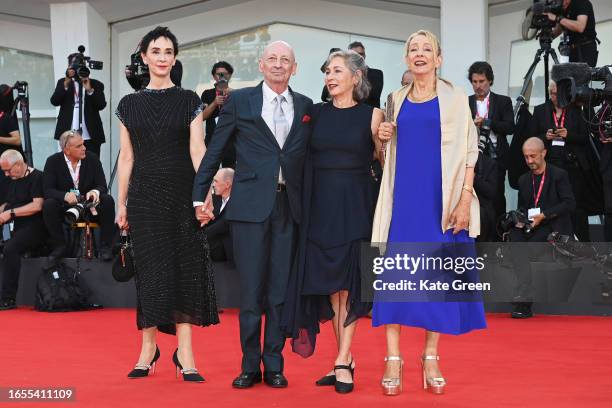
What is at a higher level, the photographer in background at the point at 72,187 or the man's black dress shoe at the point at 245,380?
the photographer in background at the point at 72,187

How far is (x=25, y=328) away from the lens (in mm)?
7559

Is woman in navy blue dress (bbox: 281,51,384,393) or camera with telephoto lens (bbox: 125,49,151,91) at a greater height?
camera with telephoto lens (bbox: 125,49,151,91)

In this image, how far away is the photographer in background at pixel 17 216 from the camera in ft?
30.2

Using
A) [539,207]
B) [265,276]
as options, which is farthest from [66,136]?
[265,276]

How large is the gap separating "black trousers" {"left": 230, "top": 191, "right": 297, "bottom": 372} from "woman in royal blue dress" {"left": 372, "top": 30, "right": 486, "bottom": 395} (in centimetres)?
43

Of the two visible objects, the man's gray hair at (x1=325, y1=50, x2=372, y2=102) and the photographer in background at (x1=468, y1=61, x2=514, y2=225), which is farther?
the photographer in background at (x1=468, y1=61, x2=514, y2=225)

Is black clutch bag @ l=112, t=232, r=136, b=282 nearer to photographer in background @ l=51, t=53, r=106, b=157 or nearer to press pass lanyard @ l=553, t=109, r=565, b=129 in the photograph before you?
press pass lanyard @ l=553, t=109, r=565, b=129

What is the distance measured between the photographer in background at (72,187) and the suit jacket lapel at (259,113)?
15.2ft

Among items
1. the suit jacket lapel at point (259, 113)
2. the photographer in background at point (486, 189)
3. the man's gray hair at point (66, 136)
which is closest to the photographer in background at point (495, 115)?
the photographer in background at point (486, 189)

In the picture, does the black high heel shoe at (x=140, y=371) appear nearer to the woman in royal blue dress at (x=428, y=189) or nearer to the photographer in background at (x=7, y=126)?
the woman in royal blue dress at (x=428, y=189)

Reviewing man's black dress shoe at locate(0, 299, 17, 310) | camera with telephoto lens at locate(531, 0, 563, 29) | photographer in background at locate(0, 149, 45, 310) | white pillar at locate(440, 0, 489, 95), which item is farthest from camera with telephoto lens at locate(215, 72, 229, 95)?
camera with telephoto lens at locate(531, 0, 563, 29)

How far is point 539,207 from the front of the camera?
8008 millimetres

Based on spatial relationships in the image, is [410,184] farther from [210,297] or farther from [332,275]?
[210,297]

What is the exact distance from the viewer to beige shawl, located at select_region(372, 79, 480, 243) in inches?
178
